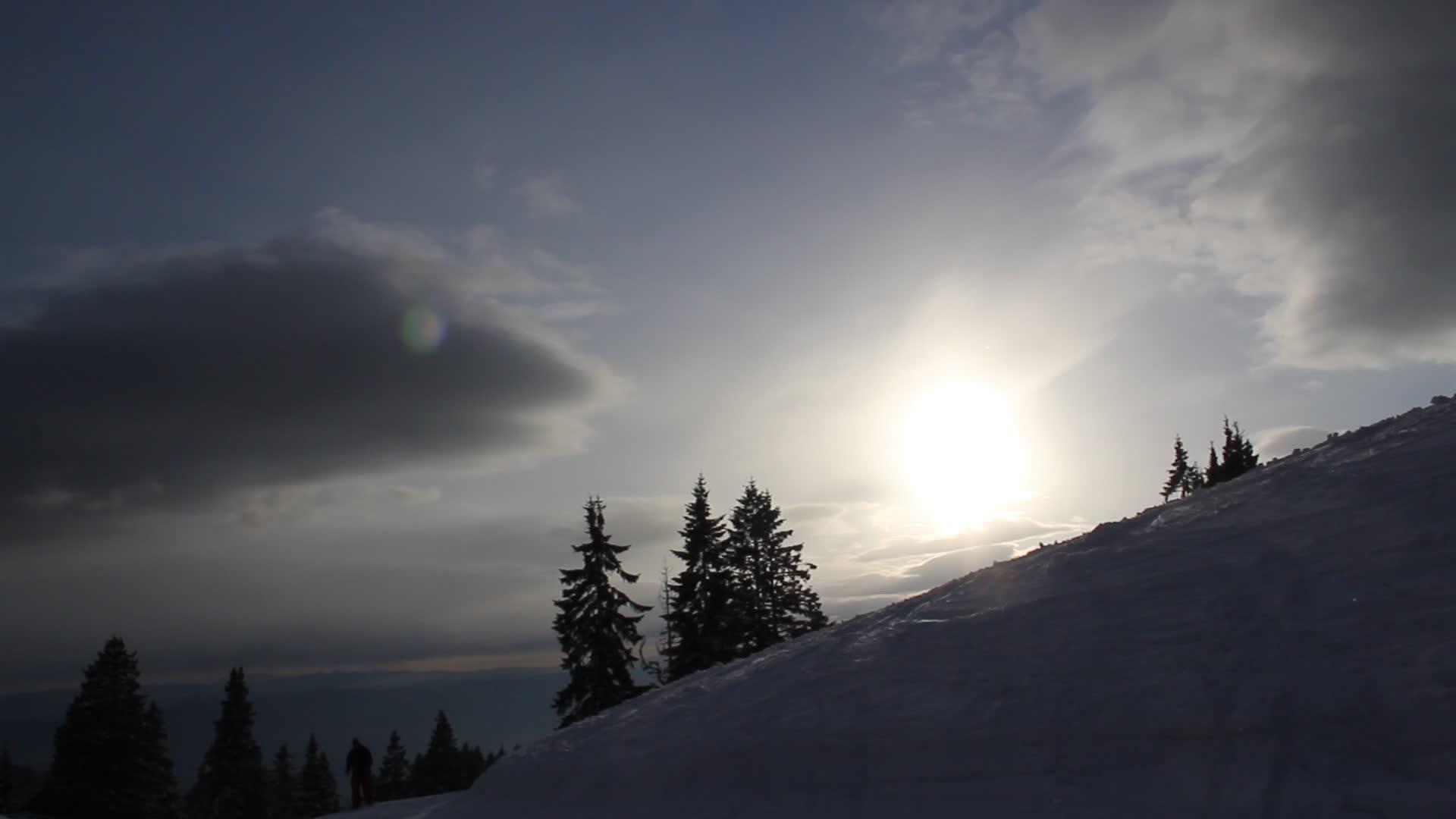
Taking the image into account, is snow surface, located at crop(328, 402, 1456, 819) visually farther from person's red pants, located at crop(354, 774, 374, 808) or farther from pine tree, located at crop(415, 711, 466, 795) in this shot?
pine tree, located at crop(415, 711, 466, 795)

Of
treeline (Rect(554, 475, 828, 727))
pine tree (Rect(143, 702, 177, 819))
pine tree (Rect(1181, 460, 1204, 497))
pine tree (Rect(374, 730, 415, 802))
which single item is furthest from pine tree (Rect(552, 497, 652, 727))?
pine tree (Rect(1181, 460, 1204, 497))

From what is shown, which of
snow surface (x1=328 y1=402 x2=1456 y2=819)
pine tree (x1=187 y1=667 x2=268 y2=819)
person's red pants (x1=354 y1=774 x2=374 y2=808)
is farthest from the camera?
pine tree (x1=187 y1=667 x2=268 y2=819)

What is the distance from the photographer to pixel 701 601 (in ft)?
122

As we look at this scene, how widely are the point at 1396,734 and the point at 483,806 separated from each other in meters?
12.2

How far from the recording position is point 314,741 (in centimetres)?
5494

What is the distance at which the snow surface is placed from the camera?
7402mm

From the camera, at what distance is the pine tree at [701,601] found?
36188 millimetres

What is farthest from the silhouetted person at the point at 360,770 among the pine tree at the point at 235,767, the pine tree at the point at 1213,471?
the pine tree at the point at 1213,471

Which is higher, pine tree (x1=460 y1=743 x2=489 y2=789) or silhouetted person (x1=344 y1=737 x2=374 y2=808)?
silhouetted person (x1=344 y1=737 x2=374 y2=808)

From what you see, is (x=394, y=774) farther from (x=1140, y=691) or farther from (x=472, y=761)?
(x=1140, y=691)

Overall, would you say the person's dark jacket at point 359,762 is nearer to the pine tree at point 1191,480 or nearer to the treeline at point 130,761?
the treeline at point 130,761

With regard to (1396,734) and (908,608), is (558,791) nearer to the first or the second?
(908,608)

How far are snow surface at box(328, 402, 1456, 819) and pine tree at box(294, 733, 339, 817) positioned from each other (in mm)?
47273

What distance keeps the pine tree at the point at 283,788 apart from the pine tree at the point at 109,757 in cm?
1099
